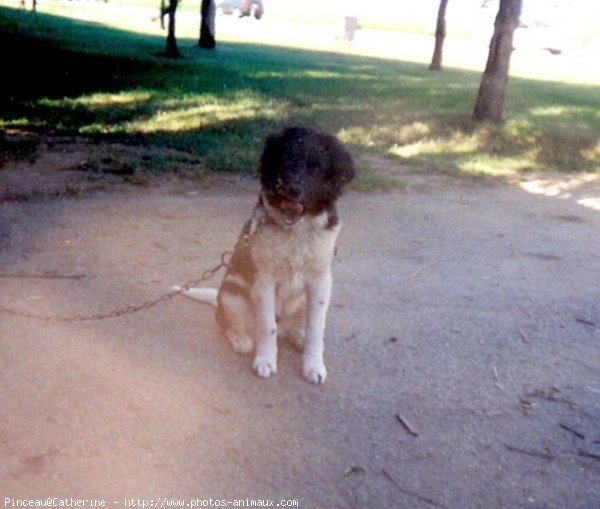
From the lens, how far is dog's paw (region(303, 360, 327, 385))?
4219mm

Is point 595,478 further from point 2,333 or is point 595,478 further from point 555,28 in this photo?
point 555,28

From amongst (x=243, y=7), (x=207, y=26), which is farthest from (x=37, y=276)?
(x=243, y=7)

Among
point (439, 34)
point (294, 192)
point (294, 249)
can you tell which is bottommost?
point (294, 249)

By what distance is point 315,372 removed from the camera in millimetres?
4227

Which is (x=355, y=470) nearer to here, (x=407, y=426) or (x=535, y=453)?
(x=407, y=426)

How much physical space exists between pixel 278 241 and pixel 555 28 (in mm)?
46908

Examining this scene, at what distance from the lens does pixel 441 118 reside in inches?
563

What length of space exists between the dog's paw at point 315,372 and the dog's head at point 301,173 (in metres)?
0.82

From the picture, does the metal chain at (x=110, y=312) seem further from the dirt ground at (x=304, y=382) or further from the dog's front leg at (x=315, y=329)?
the dog's front leg at (x=315, y=329)

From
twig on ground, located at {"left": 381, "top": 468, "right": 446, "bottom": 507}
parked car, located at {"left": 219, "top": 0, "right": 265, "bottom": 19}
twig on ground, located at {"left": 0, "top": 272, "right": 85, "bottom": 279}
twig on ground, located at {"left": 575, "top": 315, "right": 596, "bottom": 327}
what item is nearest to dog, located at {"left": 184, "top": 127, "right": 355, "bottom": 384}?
twig on ground, located at {"left": 381, "top": 468, "right": 446, "bottom": 507}

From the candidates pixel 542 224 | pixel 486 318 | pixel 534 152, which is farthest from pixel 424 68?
pixel 486 318

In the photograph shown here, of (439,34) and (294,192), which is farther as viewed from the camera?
(439,34)

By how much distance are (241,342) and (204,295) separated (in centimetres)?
80

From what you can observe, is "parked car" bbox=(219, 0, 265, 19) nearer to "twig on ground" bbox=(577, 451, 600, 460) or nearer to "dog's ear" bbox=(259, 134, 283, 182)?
"dog's ear" bbox=(259, 134, 283, 182)
